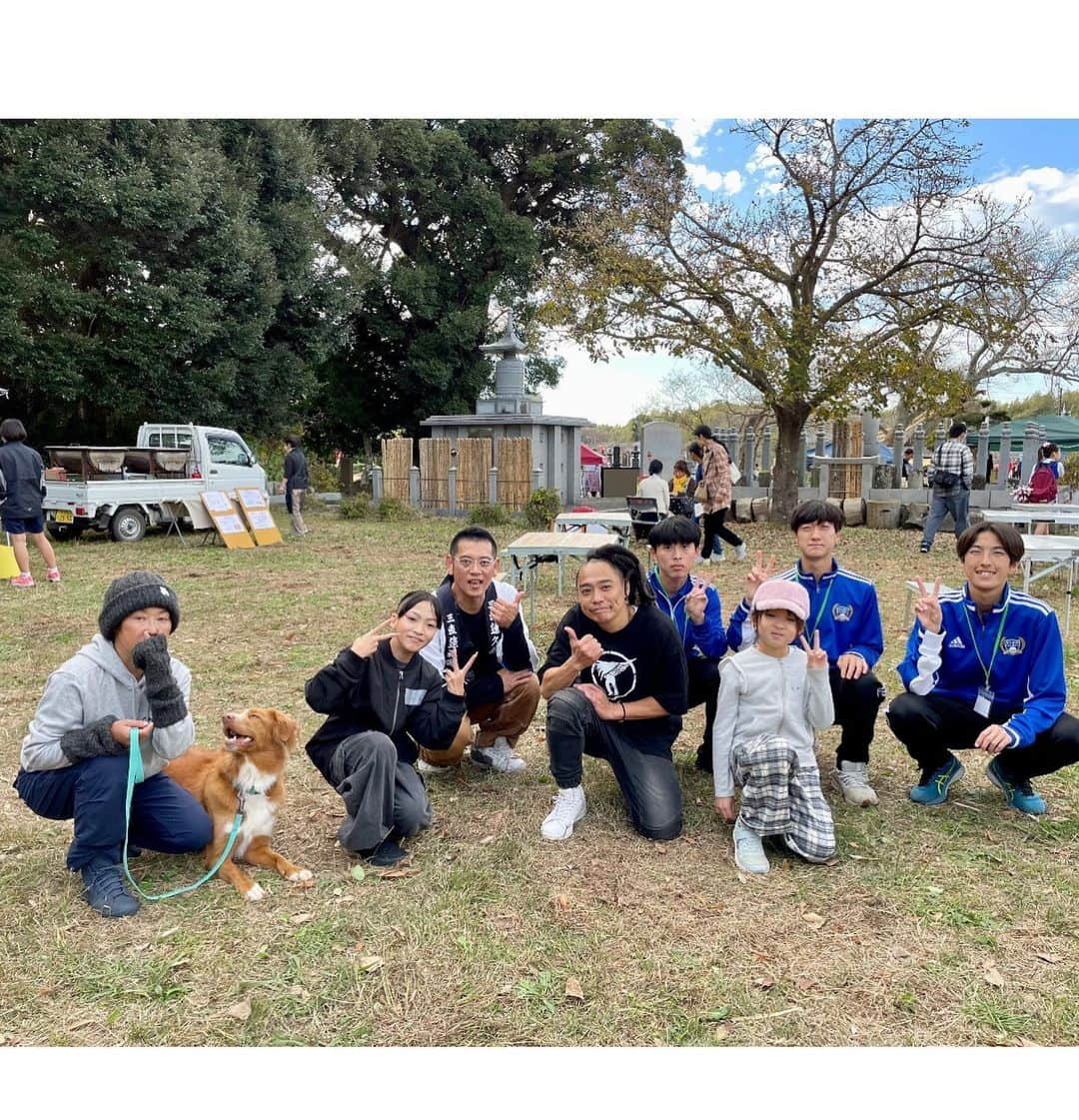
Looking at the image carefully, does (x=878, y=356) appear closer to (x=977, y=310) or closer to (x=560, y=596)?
(x=977, y=310)

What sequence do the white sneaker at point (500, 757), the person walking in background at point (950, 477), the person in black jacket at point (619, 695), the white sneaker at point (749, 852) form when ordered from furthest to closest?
the person walking in background at point (950, 477) < the white sneaker at point (500, 757) < the person in black jacket at point (619, 695) < the white sneaker at point (749, 852)

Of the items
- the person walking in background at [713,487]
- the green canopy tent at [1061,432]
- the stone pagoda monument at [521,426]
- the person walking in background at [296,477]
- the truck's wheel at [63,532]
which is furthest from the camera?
the green canopy tent at [1061,432]

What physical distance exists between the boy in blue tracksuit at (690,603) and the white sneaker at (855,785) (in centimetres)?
61

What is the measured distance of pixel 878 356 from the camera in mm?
12719

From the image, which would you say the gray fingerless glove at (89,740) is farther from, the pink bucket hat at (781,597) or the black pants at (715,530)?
the black pants at (715,530)

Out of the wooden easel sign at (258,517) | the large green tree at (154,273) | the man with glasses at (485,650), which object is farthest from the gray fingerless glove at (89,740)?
the large green tree at (154,273)

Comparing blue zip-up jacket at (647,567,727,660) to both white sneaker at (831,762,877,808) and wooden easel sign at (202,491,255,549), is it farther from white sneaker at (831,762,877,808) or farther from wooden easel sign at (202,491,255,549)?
wooden easel sign at (202,491,255,549)

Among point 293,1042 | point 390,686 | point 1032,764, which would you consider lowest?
point 293,1042

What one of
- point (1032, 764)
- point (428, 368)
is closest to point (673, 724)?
point (1032, 764)

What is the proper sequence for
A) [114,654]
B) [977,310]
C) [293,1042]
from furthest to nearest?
[977,310], [114,654], [293,1042]

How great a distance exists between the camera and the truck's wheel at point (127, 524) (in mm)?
12086

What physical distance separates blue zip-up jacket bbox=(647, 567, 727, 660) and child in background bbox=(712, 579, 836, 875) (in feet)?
1.54

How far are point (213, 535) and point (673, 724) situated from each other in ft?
35.6

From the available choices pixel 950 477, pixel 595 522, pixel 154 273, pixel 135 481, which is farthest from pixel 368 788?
pixel 154 273
